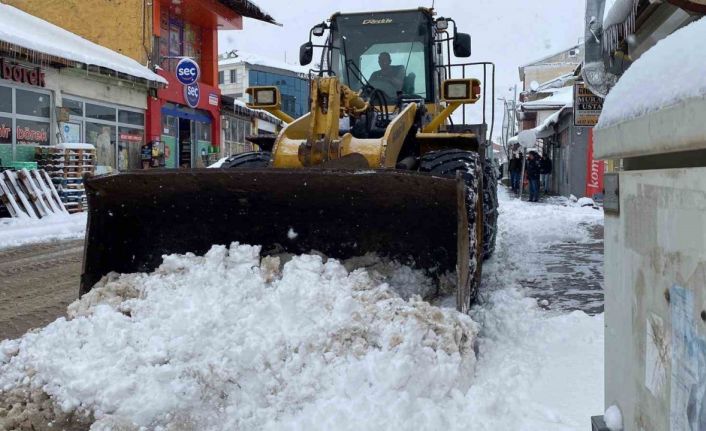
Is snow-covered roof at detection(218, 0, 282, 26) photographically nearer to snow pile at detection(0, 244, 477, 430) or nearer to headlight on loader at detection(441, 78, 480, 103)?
headlight on loader at detection(441, 78, 480, 103)

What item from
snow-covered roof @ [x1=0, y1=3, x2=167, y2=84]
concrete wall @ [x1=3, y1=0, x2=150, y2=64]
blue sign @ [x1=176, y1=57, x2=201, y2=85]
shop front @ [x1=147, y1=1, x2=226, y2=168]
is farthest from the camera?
shop front @ [x1=147, y1=1, x2=226, y2=168]

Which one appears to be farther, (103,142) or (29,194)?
(103,142)

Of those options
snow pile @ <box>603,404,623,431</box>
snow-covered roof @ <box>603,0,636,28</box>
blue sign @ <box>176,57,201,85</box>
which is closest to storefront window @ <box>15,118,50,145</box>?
blue sign @ <box>176,57,201,85</box>

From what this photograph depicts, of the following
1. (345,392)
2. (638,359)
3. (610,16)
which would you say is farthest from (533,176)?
(638,359)

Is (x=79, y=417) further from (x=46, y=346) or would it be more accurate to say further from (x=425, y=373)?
(x=425, y=373)

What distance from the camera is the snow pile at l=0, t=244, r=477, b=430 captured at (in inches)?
115

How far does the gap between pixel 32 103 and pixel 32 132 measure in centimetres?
64

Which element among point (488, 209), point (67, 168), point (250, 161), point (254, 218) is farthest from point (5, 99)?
point (488, 209)

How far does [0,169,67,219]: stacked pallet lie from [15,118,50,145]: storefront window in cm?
141

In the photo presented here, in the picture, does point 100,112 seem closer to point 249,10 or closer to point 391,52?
point 249,10

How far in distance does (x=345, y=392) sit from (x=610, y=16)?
425 centimetres

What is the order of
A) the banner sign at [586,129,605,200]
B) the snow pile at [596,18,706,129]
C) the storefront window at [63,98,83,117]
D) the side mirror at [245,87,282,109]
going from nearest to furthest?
the snow pile at [596,18,706,129]
the side mirror at [245,87,282,109]
the storefront window at [63,98,83,117]
the banner sign at [586,129,605,200]

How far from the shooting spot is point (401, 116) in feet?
17.7

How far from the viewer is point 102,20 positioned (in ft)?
62.3
